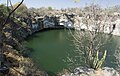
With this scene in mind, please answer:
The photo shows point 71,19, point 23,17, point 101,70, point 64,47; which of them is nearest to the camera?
point 101,70

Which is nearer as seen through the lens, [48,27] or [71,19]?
[48,27]

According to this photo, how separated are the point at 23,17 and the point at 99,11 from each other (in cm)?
3616

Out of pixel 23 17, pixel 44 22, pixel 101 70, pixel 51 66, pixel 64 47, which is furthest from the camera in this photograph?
pixel 44 22

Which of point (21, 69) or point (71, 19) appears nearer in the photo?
point (21, 69)

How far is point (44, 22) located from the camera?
6569 cm

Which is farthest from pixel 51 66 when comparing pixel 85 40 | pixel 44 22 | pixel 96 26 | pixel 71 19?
pixel 71 19

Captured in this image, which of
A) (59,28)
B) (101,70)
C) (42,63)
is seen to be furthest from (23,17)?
(101,70)

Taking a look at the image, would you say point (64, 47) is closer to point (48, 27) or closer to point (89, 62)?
point (89, 62)

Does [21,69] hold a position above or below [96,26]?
below

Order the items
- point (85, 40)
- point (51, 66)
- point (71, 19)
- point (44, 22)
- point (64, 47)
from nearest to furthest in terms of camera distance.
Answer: point (85, 40) < point (51, 66) < point (64, 47) < point (44, 22) < point (71, 19)

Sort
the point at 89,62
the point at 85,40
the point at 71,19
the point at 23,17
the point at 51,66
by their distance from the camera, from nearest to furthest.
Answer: the point at 89,62 < the point at 85,40 < the point at 51,66 < the point at 23,17 < the point at 71,19

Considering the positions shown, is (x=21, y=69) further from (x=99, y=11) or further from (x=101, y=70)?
(x=99, y=11)

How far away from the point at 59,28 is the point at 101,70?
52458 millimetres

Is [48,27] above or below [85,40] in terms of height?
below
